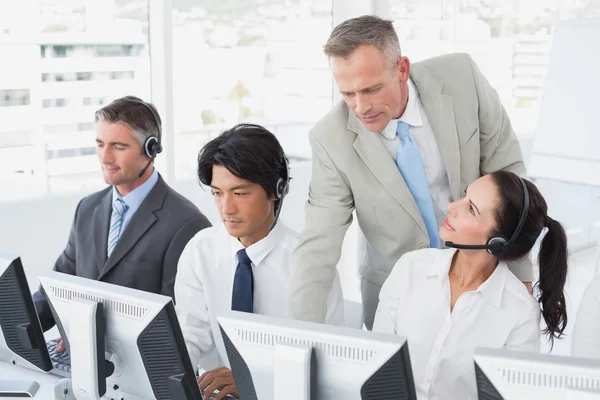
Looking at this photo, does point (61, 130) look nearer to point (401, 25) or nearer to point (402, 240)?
point (401, 25)

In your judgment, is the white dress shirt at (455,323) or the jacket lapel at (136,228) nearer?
the white dress shirt at (455,323)

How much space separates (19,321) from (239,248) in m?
0.66

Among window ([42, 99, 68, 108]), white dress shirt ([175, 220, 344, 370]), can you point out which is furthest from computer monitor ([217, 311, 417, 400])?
window ([42, 99, 68, 108])

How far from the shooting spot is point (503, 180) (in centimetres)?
210

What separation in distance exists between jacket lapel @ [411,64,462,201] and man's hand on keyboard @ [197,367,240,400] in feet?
2.79

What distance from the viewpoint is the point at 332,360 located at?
1.51m

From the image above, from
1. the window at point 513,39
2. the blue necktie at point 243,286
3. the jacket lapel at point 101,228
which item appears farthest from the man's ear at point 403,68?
the window at point 513,39

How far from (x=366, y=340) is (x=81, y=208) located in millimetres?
1719

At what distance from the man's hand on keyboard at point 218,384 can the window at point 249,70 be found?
10.5 feet

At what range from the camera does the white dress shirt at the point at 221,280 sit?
2453mm

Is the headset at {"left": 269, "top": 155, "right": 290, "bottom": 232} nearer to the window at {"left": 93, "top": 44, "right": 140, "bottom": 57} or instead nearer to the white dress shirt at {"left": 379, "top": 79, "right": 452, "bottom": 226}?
the white dress shirt at {"left": 379, "top": 79, "right": 452, "bottom": 226}

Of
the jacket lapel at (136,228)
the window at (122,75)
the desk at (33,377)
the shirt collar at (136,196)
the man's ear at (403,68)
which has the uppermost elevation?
the man's ear at (403,68)

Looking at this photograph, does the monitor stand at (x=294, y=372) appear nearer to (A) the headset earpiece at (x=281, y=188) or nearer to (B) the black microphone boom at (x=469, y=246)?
(B) the black microphone boom at (x=469, y=246)

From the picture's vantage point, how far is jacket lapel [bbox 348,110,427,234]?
2350 millimetres
